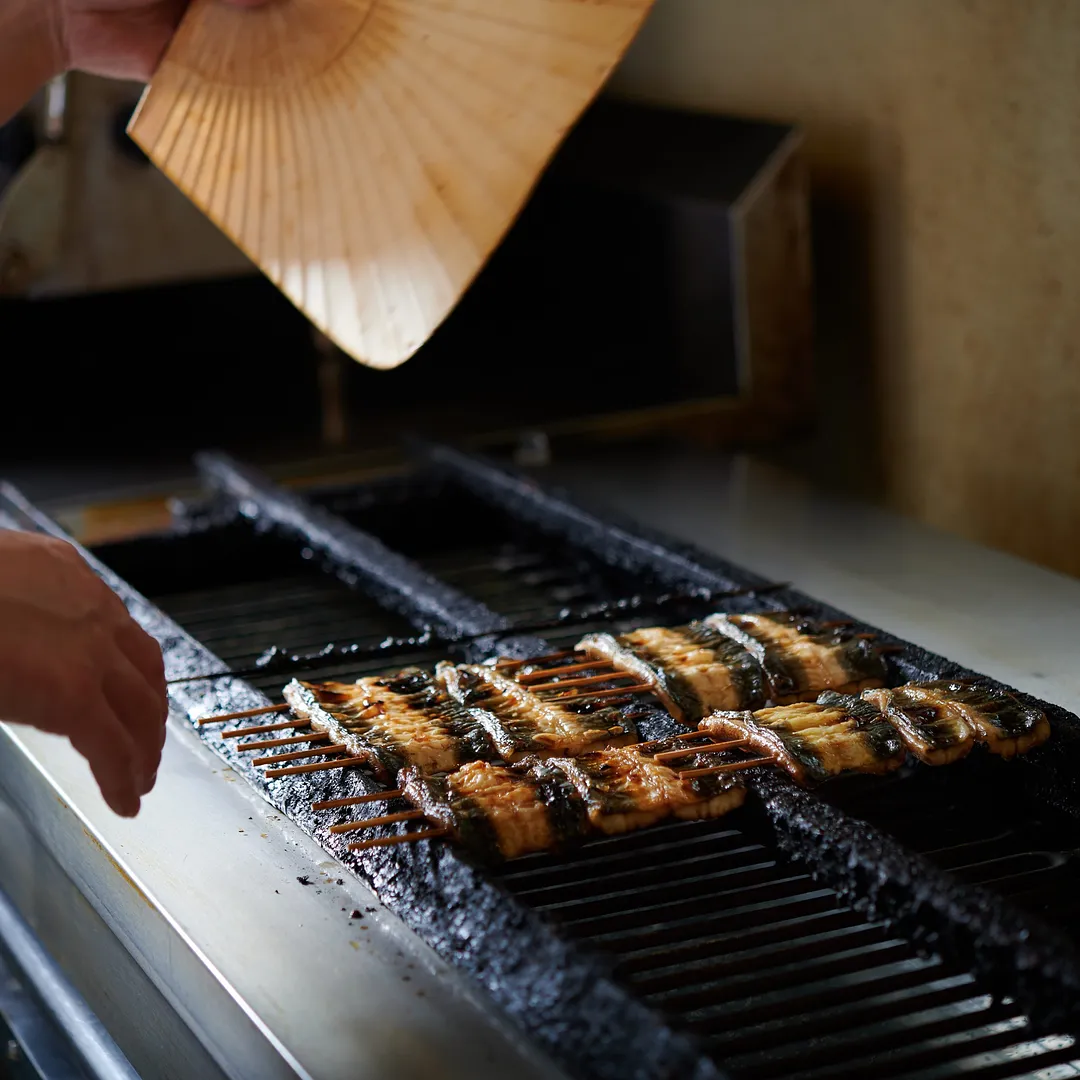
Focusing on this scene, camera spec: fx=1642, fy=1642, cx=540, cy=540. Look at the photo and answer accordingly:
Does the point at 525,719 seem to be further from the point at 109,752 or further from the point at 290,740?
the point at 109,752

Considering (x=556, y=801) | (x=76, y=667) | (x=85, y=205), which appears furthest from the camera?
(x=85, y=205)

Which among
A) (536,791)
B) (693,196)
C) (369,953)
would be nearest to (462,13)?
(536,791)

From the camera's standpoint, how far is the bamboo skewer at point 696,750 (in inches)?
65.8

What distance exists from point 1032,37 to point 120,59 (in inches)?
59.9

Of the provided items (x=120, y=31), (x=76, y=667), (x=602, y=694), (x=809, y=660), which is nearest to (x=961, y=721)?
(x=809, y=660)

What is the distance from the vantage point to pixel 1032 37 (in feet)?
8.86

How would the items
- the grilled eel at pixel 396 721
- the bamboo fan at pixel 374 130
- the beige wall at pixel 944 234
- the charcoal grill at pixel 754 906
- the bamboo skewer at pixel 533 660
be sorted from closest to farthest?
the charcoal grill at pixel 754 906 → the bamboo fan at pixel 374 130 → the grilled eel at pixel 396 721 → the bamboo skewer at pixel 533 660 → the beige wall at pixel 944 234

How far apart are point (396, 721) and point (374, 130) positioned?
25.1 inches

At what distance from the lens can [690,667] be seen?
1922 mm

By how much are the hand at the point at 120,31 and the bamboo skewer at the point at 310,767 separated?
87cm

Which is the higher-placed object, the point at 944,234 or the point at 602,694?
the point at 944,234

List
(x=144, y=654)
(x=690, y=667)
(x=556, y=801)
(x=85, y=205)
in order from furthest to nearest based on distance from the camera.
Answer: (x=85, y=205) → (x=690, y=667) → (x=556, y=801) → (x=144, y=654)

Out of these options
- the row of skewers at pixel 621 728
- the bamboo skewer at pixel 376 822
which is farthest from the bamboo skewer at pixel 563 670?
the bamboo skewer at pixel 376 822

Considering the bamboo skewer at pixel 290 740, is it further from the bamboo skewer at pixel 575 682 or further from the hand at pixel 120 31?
the hand at pixel 120 31
